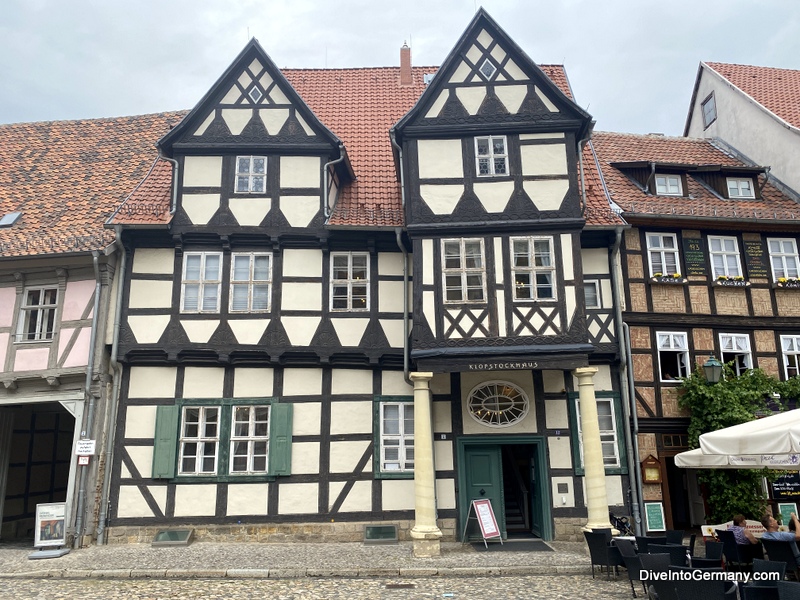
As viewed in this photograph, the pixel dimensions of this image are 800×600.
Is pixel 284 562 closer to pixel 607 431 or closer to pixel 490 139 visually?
pixel 607 431

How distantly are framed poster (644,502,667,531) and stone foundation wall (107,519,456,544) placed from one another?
4440mm

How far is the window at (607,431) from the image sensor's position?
14.0 metres

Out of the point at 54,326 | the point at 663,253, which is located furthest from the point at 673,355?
the point at 54,326

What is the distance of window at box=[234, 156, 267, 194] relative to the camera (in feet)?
47.6

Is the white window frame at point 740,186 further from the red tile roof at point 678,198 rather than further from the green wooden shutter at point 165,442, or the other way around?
the green wooden shutter at point 165,442

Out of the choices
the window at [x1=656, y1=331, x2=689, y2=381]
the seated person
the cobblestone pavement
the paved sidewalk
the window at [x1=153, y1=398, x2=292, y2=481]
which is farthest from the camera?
the window at [x1=656, y1=331, x2=689, y2=381]

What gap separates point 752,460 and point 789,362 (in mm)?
7947

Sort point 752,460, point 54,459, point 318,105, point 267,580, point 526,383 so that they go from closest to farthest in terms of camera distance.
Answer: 1. point 752,460
2. point 267,580
3. point 526,383
4. point 54,459
5. point 318,105

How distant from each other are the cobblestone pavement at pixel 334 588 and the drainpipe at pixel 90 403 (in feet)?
7.02

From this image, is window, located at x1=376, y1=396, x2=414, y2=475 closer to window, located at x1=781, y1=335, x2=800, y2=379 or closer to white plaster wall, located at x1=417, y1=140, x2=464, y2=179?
white plaster wall, located at x1=417, y1=140, x2=464, y2=179

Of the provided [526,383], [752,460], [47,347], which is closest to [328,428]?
[526,383]

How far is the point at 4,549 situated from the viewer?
521 inches

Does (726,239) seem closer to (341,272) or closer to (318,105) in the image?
(341,272)

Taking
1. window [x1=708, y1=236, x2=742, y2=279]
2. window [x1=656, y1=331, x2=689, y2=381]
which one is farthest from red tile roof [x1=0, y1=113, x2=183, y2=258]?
window [x1=708, y1=236, x2=742, y2=279]
